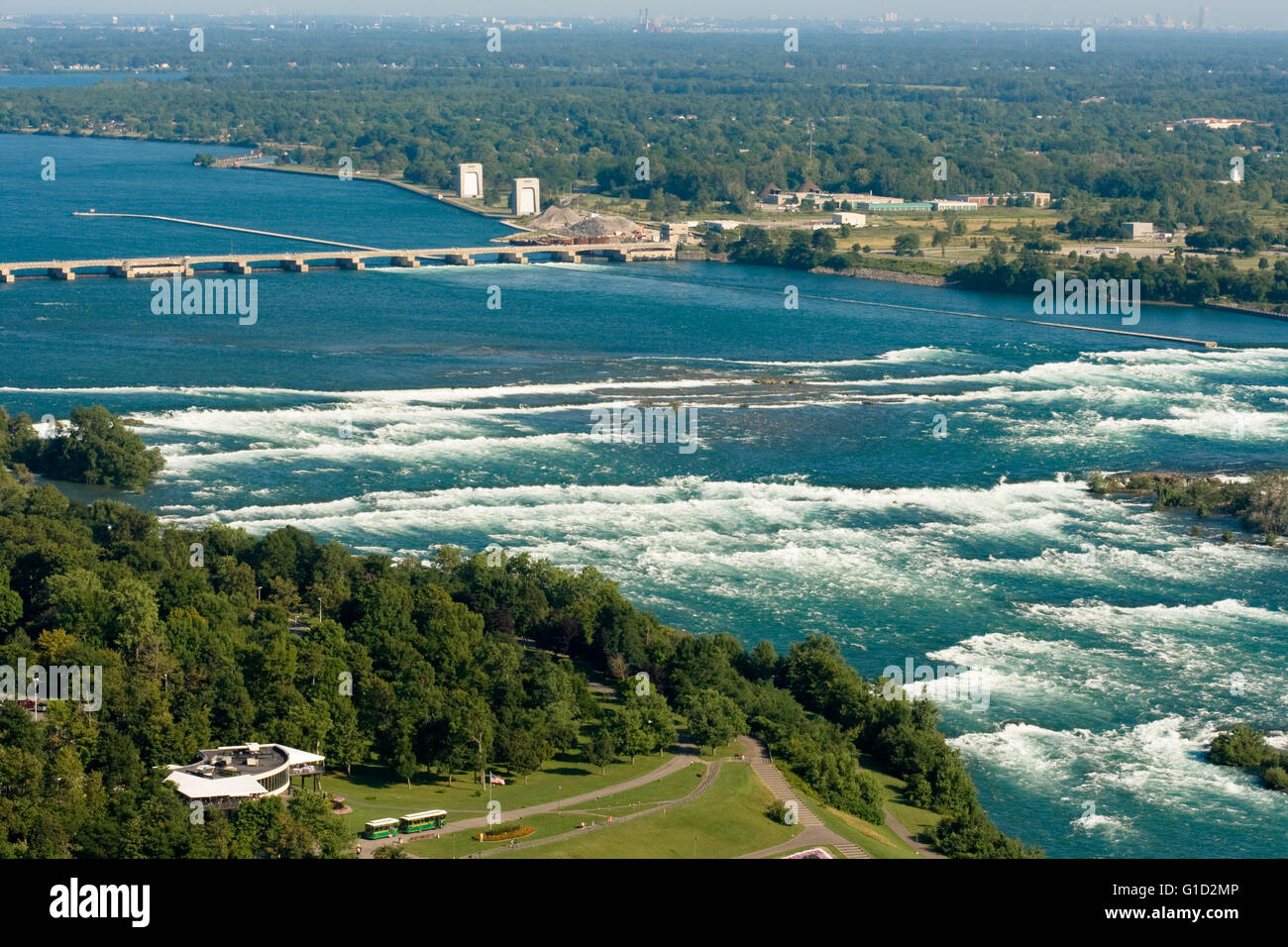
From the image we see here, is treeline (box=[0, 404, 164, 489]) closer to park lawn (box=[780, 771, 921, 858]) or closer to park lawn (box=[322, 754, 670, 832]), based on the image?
park lawn (box=[322, 754, 670, 832])

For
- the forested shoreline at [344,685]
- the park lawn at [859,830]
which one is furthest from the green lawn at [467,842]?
the park lawn at [859,830]

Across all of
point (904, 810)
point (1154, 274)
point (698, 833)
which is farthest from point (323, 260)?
point (698, 833)

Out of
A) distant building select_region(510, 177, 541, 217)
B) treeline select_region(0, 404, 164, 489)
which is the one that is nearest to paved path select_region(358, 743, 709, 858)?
treeline select_region(0, 404, 164, 489)

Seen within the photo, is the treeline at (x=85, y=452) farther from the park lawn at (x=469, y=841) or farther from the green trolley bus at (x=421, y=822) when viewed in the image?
the park lawn at (x=469, y=841)

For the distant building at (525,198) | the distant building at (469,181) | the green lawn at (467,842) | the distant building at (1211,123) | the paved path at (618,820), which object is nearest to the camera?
the green lawn at (467,842)
